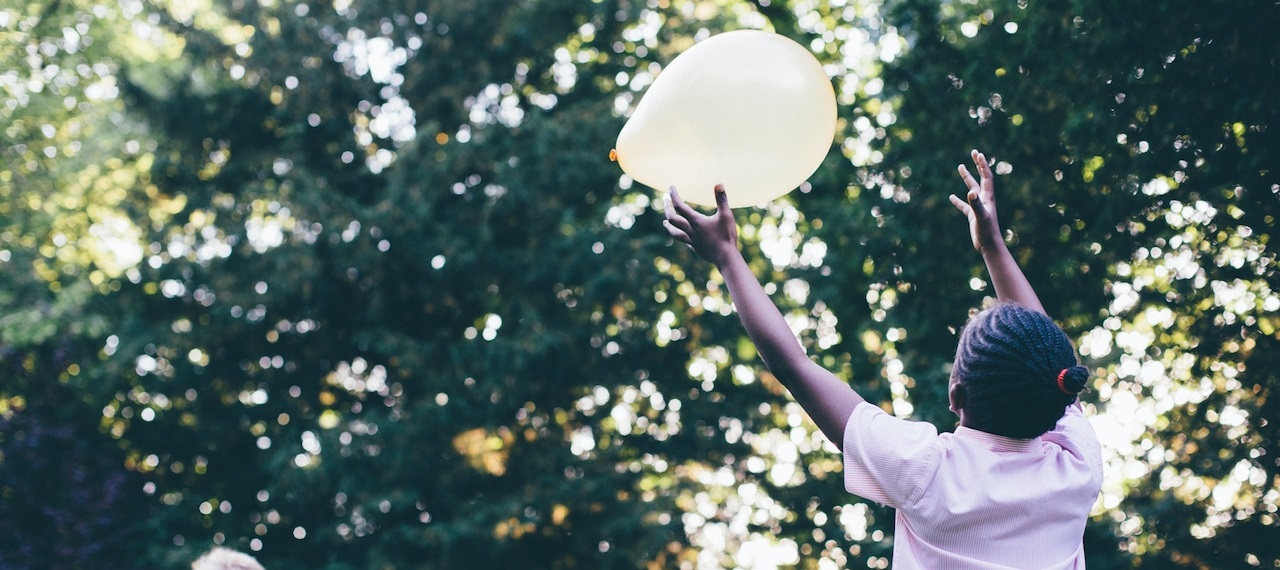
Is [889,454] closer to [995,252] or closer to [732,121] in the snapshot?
[995,252]

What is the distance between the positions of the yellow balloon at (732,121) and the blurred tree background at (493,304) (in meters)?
5.20

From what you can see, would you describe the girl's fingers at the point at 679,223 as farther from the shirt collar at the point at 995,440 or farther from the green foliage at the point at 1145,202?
the green foliage at the point at 1145,202

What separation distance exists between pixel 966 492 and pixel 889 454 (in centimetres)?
15

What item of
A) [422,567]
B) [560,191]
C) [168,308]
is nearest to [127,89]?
[168,308]

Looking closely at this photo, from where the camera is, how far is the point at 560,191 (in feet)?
33.0

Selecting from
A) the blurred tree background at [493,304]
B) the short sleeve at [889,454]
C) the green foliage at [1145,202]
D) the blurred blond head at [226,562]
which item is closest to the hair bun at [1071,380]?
the short sleeve at [889,454]

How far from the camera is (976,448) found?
167 centimetres

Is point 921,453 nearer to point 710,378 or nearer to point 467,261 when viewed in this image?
point 467,261

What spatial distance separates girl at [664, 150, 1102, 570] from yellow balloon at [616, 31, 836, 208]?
78cm

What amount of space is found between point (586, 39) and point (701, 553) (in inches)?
227

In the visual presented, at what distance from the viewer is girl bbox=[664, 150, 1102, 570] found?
161 centimetres

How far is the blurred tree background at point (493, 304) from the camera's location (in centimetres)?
773

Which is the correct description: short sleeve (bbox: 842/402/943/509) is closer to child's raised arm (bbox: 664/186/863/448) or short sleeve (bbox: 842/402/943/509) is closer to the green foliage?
child's raised arm (bbox: 664/186/863/448)

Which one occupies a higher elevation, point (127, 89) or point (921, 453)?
point (921, 453)
